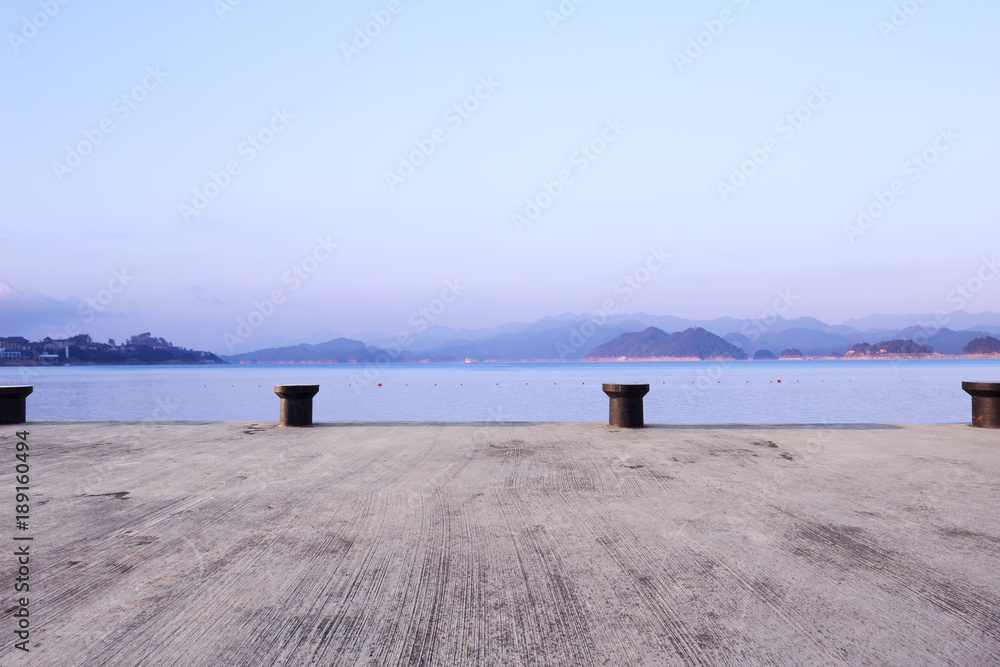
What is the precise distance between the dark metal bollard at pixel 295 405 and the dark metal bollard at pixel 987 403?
1104cm

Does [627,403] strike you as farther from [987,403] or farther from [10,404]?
[10,404]

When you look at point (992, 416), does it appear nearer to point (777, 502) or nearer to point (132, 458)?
point (777, 502)

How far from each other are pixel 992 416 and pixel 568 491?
334 inches

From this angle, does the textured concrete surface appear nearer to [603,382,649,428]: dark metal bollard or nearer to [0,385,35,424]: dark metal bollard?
[603,382,649,428]: dark metal bollard

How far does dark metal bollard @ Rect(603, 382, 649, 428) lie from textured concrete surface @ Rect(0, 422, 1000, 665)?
282 cm

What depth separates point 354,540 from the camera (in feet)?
13.6

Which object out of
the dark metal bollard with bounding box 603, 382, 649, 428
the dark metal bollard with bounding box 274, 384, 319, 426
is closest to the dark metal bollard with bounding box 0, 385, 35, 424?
the dark metal bollard with bounding box 274, 384, 319, 426

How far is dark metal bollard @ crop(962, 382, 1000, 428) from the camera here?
979 cm

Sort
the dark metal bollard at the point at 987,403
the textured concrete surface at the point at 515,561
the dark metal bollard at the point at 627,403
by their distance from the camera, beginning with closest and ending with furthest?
the textured concrete surface at the point at 515,561 < the dark metal bollard at the point at 987,403 < the dark metal bollard at the point at 627,403

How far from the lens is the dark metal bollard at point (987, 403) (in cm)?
979

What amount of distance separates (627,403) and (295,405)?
582 cm

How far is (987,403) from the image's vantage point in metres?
9.89

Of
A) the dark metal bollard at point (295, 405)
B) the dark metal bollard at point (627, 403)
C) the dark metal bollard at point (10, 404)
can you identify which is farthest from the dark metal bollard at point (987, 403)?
the dark metal bollard at point (10, 404)

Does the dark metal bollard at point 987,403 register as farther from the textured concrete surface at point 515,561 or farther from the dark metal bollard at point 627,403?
the dark metal bollard at point 627,403
